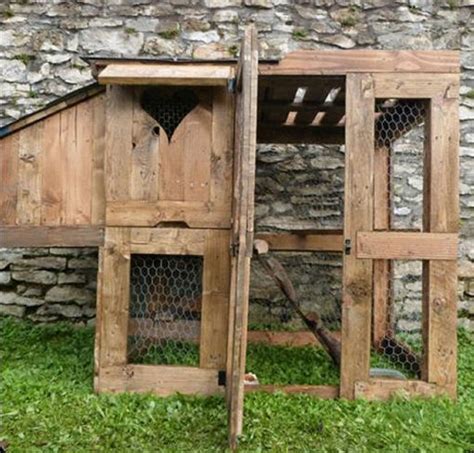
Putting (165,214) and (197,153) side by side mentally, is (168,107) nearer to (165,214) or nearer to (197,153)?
(197,153)

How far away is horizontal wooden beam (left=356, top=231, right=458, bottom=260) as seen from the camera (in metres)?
3.19

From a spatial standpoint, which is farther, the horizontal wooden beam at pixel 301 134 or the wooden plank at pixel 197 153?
the horizontal wooden beam at pixel 301 134

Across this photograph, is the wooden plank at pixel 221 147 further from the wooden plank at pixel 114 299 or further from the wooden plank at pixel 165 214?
the wooden plank at pixel 114 299

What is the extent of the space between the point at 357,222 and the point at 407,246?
0.31 m

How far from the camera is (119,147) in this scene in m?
3.31

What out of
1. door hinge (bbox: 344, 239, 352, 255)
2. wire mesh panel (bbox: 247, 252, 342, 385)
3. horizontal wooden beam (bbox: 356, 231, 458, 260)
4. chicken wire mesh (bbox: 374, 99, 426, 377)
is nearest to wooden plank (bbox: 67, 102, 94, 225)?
door hinge (bbox: 344, 239, 352, 255)

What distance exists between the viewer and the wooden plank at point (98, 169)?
11.2ft

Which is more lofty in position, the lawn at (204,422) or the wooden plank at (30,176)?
the wooden plank at (30,176)

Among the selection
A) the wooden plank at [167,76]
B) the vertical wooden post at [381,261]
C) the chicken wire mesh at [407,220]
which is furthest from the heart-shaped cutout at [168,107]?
the chicken wire mesh at [407,220]

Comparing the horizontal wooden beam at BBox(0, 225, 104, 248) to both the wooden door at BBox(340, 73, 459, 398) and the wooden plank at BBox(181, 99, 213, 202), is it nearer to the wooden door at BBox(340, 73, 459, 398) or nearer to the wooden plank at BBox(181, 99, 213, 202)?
the wooden plank at BBox(181, 99, 213, 202)

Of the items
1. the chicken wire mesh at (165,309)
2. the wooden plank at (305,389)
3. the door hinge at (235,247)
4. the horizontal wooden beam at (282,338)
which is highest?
the door hinge at (235,247)

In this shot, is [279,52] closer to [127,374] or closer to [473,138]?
[473,138]

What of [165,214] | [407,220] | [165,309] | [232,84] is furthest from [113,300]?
[407,220]

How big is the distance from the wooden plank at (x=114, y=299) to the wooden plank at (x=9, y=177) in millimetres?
657
